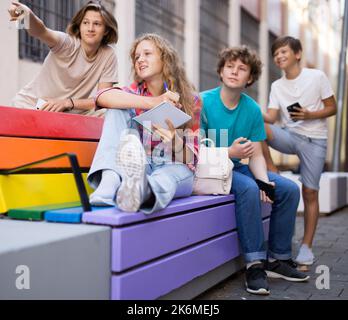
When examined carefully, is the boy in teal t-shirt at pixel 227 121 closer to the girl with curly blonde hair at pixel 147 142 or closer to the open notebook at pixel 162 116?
the girl with curly blonde hair at pixel 147 142

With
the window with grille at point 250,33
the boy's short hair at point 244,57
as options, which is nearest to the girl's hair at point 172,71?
the boy's short hair at point 244,57

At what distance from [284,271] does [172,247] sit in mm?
1222

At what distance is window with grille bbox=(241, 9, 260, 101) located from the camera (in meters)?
15.0

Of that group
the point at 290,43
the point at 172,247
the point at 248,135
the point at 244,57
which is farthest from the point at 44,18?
the point at 172,247

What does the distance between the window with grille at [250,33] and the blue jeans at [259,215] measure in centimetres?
1177

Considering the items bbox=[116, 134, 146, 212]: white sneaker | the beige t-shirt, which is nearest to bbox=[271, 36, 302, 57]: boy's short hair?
the beige t-shirt

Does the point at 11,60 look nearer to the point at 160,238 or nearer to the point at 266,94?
the point at 160,238

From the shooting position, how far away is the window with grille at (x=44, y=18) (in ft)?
19.8

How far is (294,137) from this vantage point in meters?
4.16

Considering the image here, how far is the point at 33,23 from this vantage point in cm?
344

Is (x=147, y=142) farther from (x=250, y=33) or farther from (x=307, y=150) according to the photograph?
(x=250, y=33)

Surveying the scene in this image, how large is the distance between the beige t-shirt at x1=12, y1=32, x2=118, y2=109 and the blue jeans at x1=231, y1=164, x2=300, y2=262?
3.99 ft

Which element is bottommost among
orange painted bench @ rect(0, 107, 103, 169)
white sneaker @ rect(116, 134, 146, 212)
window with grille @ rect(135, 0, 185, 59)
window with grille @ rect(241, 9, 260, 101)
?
white sneaker @ rect(116, 134, 146, 212)

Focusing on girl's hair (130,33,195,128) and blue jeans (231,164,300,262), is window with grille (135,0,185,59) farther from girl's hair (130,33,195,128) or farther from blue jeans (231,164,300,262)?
girl's hair (130,33,195,128)
